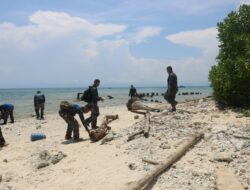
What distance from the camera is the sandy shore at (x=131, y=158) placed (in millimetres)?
9984

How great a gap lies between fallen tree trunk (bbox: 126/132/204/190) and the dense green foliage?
725 centimetres

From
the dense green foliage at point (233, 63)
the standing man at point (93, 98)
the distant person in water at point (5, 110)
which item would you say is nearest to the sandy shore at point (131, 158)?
the standing man at point (93, 98)

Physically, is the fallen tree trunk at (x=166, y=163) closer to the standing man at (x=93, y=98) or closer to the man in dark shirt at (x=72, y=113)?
the man in dark shirt at (x=72, y=113)

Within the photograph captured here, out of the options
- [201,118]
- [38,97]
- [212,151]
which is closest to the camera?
[212,151]

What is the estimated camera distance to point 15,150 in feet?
49.8

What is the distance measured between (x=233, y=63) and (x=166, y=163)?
10188mm

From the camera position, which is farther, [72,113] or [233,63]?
[233,63]

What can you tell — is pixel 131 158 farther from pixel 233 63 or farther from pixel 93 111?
pixel 233 63

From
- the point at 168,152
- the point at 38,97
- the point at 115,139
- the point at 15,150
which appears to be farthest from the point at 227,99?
the point at 38,97

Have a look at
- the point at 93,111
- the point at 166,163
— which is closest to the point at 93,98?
the point at 93,111

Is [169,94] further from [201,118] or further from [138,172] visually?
[138,172]

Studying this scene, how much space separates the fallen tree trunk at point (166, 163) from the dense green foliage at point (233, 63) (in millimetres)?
7247

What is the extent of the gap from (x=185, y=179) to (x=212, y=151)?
2.05 metres

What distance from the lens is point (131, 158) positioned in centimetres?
1156
